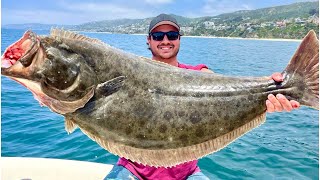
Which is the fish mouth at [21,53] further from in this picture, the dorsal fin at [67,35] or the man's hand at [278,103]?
the man's hand at [278,103]

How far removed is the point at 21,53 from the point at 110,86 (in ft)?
2.40

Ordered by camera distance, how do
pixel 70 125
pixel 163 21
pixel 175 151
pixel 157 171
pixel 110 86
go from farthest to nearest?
1. pixel 163 21
2. pixel 157 171
3. pixel 175 151
4. pixel 70 125
5. pixel 110 86

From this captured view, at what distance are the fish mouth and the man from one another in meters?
1.91

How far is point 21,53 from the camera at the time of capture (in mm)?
2646

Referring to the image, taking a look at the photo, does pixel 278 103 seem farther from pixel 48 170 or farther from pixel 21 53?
pixel 48 170

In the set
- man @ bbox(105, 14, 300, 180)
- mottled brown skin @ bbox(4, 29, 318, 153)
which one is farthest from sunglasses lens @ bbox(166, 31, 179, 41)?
mottled brown skin @ bbox(4, 29, 318, 153)

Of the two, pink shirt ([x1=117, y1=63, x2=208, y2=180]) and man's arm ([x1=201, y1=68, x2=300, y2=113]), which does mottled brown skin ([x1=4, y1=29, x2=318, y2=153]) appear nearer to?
man's arm ([x1=201, y1=68, x2=300, y2=113])

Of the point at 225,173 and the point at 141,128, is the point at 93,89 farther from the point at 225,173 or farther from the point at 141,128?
the point at 225,173

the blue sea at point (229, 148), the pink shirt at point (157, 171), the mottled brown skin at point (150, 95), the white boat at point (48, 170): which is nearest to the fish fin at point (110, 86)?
the mottled brown skin at point (150, 95)

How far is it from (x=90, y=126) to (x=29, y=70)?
0.69 m

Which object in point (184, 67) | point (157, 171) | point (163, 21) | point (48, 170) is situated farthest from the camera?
point (48, 170)

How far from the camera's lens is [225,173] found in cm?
865

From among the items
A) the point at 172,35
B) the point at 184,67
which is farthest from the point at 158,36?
the point at 184,67

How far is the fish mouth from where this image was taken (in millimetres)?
2611
